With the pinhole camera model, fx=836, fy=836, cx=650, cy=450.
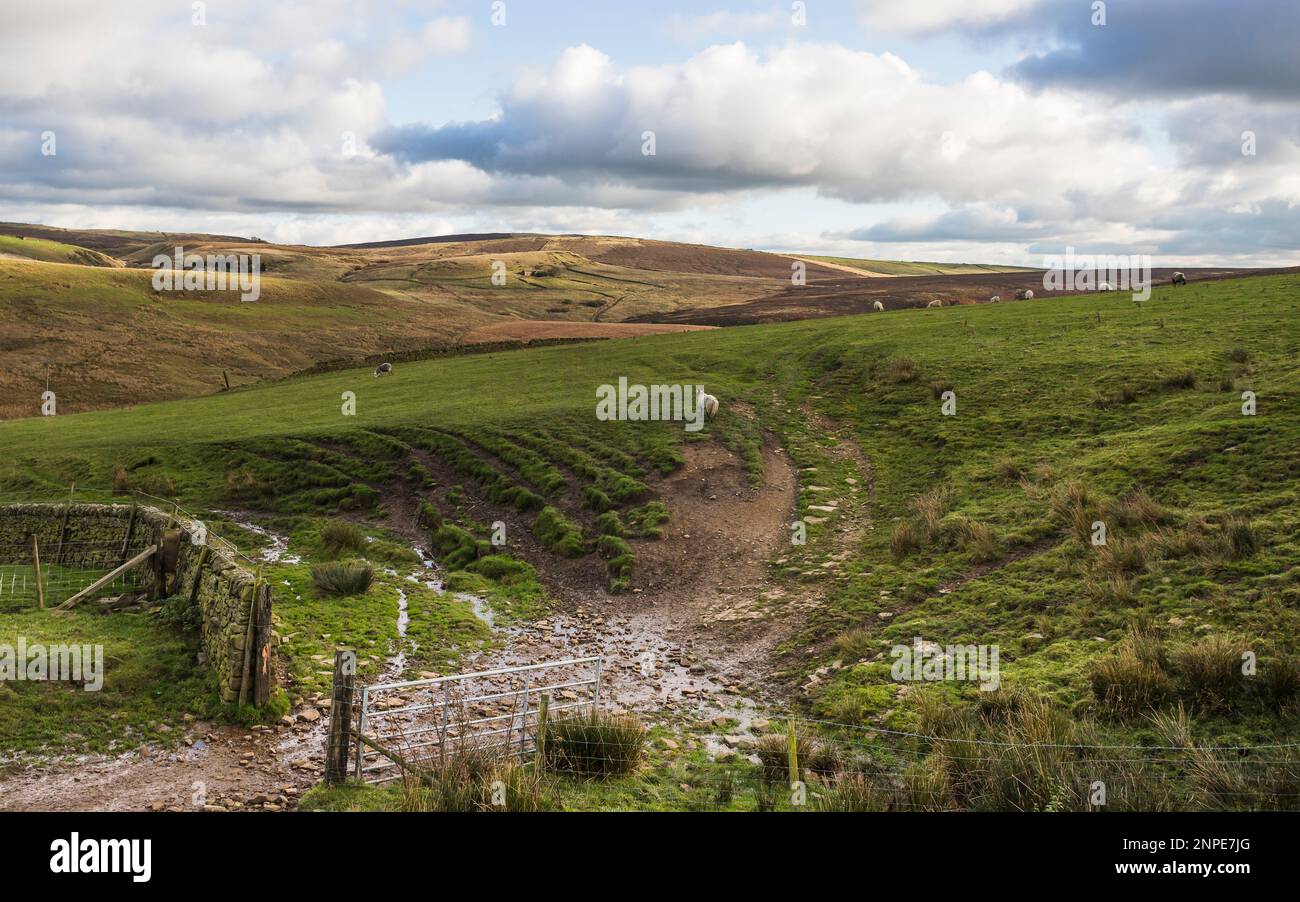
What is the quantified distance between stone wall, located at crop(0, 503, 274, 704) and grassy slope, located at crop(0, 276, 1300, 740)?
5936 mm

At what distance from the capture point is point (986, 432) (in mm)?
27484

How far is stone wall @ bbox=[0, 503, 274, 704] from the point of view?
14.1 meters

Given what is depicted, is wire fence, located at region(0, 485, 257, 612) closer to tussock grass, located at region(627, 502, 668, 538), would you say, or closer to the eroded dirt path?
the eroded dirt path

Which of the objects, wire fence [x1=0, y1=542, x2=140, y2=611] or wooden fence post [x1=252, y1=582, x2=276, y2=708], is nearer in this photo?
wooden fence post [x1=252, y1=582, x2=276, y2=708]

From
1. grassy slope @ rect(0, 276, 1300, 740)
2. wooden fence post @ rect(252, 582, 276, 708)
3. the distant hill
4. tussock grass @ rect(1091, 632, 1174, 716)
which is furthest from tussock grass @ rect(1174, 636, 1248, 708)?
the distant hill

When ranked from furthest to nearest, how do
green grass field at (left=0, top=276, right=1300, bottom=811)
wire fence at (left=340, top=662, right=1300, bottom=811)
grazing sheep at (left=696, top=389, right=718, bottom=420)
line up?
grazing sheep at (left=696, top=389, right=718, bottom=420) → green grass field at (left=0, top=276, right=1300, bottom=811) → wire fence at (left=340, top=662, right=1300, bottom=811)

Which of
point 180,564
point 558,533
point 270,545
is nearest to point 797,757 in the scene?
point 558,533

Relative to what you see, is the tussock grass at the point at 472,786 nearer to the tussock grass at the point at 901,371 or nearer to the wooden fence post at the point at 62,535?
the wooden fence post at the point at 62,535

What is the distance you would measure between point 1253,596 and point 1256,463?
7.41 meters

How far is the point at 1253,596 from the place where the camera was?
13.2 metres

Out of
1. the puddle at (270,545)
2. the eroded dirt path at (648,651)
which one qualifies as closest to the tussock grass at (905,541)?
the eroded dirt path at (648,651)

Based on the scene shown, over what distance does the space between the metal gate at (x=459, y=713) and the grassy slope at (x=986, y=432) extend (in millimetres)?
4371

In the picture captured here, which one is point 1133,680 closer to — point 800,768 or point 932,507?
point 800,768

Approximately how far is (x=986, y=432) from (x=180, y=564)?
23759 mm
